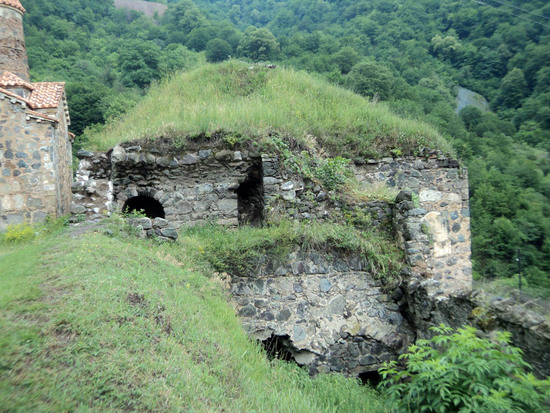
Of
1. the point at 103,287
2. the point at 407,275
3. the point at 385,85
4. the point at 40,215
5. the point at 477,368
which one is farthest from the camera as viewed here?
the point at 385,85

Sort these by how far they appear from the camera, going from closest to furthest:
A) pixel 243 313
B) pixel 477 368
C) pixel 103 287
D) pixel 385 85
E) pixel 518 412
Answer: pixel 518 412 → pixel 477 368 → pixel 103 287 → pixel 243 313 → pixel 385 85

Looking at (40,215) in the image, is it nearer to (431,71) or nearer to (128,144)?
(128,144)

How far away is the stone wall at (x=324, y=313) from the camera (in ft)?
21.3

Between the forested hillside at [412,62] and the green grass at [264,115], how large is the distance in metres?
11.3

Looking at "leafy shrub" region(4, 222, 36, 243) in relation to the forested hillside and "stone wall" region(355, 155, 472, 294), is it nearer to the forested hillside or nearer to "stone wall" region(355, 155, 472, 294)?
"stone wall" region(355, 155, 472, 294)

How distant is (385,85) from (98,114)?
23.2 metres

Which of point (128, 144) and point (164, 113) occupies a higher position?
point (164, 113)

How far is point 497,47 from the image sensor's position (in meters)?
45.0

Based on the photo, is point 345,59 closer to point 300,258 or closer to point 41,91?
point 41,91

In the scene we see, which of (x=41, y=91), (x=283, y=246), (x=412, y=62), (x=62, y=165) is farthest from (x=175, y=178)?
(x=412, y=62)

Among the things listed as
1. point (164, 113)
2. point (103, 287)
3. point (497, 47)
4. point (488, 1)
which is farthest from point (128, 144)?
point (488, 1)

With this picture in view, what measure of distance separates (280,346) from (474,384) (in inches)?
149

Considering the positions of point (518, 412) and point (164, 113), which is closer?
point (518, 412)

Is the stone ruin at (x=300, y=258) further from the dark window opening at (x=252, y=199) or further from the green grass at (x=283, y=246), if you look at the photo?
the green grass at (x=283, y=246)
